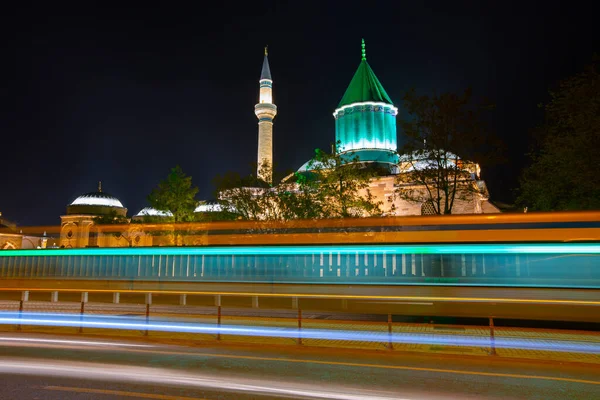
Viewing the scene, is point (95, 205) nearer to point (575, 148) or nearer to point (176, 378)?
point (575, 148)

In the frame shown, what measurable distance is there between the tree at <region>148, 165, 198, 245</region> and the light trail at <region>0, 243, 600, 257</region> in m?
18.9

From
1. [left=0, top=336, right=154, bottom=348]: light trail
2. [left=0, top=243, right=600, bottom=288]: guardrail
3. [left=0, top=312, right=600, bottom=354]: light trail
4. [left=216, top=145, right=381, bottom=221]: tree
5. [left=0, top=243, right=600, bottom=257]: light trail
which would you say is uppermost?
[left=216, top=145, right=381, bottom=221]: tree

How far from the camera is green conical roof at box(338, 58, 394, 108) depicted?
53562mm

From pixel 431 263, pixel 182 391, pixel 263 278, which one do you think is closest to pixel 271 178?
pixel 263 278

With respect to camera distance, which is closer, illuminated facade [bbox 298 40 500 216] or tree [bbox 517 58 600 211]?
tree [bbox 517 58 600 211]

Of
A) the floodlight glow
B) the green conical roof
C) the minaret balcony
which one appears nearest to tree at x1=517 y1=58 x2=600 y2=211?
the green conical roof

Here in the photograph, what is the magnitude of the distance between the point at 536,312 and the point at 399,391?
6176 millimetres

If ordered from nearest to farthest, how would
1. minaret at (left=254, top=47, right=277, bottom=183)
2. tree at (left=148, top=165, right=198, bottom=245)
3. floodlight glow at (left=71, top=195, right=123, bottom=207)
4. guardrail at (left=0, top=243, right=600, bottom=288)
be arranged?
guardrail at (left=0, top=243, right=600, bottom=288)
tree at (left=148, top=165, right=198, bottom=245)
minaret at (left=254, top=47, right=277, bottom=183)
floodlight glow at (left=71, top=195, right=123, bottom=207)

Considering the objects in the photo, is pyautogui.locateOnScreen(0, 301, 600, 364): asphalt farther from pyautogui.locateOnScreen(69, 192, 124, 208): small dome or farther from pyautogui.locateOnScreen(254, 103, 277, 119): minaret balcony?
pyautogui.locateOnScreen(69, 192, 124, 208): small dome

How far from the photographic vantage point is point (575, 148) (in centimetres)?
2005

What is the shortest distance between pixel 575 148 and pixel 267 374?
1822 cm

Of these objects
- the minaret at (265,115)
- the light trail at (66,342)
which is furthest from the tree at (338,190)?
the minaret at (265,115)

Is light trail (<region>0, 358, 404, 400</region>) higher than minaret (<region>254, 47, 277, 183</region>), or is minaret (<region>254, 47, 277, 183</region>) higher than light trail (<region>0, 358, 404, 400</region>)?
minaret (<region>254, 47, 277, 183</region>)

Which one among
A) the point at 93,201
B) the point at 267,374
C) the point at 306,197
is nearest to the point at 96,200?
the point at 93,201
